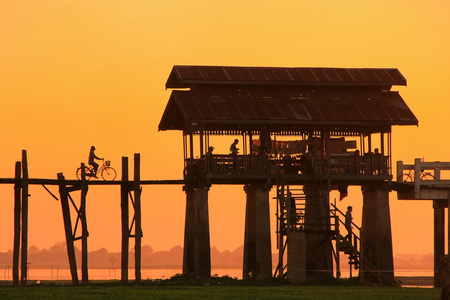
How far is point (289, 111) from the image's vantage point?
61.7 m

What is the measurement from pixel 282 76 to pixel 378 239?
353 inches

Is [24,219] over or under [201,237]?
over

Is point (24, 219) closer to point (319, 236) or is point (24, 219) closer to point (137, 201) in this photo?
point (137, 201)

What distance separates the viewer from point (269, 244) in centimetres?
6147

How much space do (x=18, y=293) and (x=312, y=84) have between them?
19.1 meters

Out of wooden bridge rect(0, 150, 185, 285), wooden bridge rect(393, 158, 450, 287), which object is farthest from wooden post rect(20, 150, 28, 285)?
wooden bridge rect(393, 158, 450, 287)

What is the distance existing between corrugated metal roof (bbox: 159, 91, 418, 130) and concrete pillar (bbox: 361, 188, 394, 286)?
11.9 feet

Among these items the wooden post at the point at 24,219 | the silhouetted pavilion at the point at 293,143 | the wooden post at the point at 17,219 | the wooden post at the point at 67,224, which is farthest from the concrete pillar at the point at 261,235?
the wooden post at the point at 17,219

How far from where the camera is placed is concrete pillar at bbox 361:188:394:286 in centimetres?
6108

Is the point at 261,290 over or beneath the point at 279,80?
beneath

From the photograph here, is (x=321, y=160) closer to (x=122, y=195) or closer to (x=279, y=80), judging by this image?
(x=279, y=80)

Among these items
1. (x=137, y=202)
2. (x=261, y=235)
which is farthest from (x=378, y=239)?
(x=137, y=202)

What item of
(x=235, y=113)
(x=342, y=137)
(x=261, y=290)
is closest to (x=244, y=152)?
(x=235, y=113)

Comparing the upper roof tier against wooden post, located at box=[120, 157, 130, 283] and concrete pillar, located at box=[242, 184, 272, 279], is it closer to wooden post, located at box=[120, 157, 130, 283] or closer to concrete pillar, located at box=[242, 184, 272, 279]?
→ concrete pillar, located at box=[242, 184, 272, 279]
